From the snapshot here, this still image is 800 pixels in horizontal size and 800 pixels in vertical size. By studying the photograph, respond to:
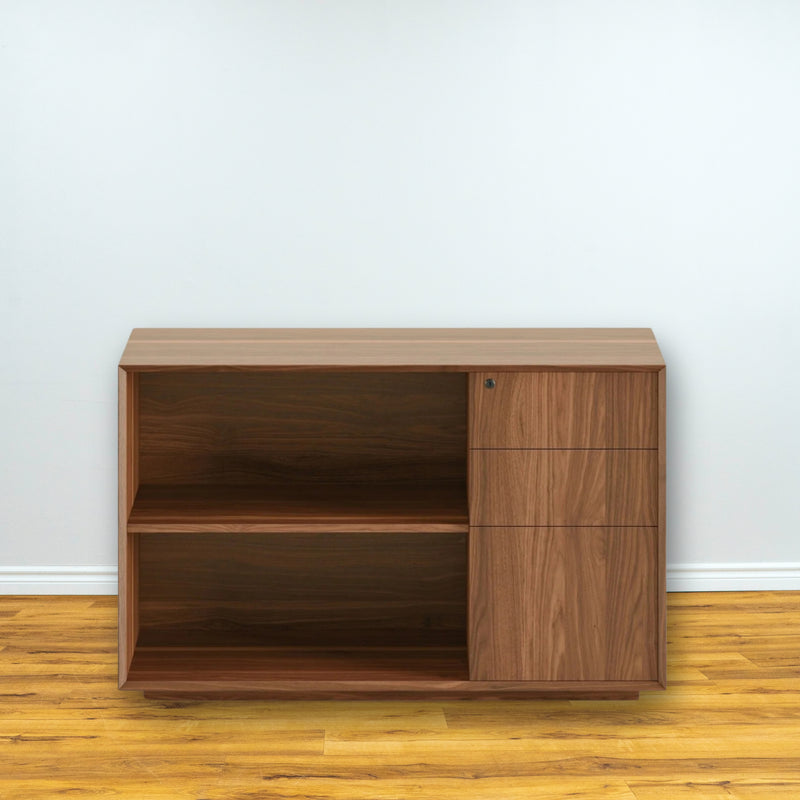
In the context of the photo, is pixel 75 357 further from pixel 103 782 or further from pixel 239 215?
pixel 103 782

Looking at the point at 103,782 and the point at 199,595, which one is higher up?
the point at 199,595

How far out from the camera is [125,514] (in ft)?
6.30

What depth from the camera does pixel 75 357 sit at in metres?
2.71

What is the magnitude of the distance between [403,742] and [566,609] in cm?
48

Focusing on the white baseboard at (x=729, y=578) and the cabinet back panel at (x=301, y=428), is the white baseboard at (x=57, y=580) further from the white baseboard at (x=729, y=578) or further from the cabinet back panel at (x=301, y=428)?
the white baseboard at (x=729, y=578)

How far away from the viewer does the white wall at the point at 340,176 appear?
265 centimetres

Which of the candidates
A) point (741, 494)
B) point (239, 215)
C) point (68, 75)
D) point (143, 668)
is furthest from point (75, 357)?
point (741, 494)

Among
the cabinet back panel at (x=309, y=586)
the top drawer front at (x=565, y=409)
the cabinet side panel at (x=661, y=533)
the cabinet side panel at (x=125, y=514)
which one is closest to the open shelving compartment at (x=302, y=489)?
the cabinet back panel at (x=309, y=586)

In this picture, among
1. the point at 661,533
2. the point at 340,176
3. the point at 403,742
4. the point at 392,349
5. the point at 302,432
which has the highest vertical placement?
the point at 340,176

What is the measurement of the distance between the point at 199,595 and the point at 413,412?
0.78m

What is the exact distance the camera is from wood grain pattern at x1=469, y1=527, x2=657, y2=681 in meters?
1.92

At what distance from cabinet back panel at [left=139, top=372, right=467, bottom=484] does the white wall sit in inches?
17.6

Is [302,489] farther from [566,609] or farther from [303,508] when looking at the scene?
[566,609]

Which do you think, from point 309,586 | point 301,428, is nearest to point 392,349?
point 301,428
